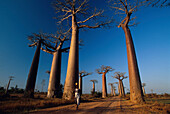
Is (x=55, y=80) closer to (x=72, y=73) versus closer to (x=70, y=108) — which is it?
(x=72, y=73)

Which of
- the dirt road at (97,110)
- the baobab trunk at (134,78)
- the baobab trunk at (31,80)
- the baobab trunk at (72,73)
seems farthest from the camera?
the baobab trunk at (31,80)

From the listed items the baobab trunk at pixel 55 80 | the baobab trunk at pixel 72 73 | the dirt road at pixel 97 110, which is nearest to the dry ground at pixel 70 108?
the dirt road at pixel 97 110

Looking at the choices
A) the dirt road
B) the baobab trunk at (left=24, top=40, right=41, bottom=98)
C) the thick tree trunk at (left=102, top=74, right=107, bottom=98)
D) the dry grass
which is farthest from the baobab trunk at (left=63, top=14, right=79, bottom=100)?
the thick tree trunk at (left=102, top=74, right=107, bottom=98)

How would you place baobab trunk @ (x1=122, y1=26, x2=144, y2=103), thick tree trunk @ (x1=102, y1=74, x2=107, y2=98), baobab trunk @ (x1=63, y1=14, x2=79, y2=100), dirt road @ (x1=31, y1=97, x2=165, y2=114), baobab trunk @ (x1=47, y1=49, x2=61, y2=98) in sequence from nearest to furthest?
dirt road @ (x1=31, y1=97, x2=165, y2=114) → baobab trunk @ (x1=122, y1=26, x2=144, y2=103) → baobab trunk @ (x1=63, y1=14, x2=79, y2=100) → baobab trunk @ (x1=47, y1=49, x2=61, y2=98) → thick tree trunk @ (x1=102, y1=74, x2=107, y2=98)

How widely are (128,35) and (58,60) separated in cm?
999

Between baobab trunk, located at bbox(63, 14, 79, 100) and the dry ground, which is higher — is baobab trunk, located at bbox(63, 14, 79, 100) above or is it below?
above

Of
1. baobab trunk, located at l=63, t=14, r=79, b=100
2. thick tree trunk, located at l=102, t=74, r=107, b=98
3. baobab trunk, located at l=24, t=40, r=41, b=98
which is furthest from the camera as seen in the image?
thick tree trunk, located at l=102, t=74, r=107, b=98

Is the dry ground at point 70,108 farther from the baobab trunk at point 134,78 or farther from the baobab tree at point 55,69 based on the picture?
the baobab tree at point 55,69

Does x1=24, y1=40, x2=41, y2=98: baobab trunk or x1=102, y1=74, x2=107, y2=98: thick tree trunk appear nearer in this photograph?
x1=24, y1=40, x2=41, y2=98: baobab trunk

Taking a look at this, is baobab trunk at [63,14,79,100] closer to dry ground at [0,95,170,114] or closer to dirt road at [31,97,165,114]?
dry ground at [0,95,170,114]

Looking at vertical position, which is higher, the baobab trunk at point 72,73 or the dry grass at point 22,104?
the baobab trunk at point 72,73

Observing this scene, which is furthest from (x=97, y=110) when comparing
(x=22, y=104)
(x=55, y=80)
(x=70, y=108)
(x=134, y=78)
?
(x=55, y=80)

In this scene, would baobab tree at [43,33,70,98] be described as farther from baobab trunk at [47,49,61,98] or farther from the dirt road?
the dirt road

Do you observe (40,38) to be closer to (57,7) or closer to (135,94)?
(57,7)
